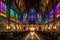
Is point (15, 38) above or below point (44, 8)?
below

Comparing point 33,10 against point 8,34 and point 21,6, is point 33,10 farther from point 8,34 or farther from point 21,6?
point 8,34

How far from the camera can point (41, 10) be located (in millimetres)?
43469

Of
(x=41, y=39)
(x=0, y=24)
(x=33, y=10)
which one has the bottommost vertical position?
(x=41, y=39)

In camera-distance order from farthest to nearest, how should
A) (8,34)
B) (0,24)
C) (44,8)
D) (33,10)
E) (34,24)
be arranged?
(44,8) → (33,10) → (34,24) → (0,24) → (8,34)

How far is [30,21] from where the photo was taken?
39125 mm

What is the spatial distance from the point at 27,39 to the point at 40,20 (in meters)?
25.3

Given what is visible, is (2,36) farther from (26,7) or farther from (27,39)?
(26,7)

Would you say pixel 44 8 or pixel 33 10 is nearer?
pixel 33 10

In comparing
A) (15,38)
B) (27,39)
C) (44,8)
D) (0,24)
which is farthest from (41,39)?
(44,8)

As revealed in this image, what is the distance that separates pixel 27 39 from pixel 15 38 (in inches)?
44.2

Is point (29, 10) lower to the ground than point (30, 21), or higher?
higher

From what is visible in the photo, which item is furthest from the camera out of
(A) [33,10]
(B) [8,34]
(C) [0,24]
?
(A) [33,10]

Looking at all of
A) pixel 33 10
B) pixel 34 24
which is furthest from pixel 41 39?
pixel 33 10

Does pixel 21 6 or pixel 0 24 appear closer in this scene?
pixel 0 24
